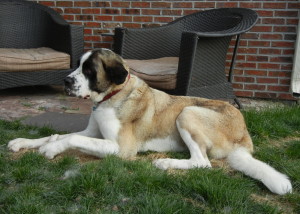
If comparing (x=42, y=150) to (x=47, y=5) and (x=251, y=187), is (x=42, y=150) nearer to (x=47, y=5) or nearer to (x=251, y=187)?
(x=251, y=187)

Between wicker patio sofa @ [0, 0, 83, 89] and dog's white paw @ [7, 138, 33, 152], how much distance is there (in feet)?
7.21

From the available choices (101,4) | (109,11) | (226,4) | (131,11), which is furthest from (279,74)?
(101,4)

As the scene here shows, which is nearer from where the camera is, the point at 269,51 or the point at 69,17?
the point at 269,51

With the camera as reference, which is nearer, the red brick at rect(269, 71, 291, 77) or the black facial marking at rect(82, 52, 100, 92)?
the black facial marking at rect(82, 52, 100, 92)

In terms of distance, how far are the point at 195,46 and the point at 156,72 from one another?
606 mm

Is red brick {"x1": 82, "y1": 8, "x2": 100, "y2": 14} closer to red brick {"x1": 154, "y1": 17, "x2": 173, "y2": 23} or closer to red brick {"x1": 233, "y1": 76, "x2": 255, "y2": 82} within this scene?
red brick {"x1": 154, "y1": 17, "x2": 173, "y2": 23}

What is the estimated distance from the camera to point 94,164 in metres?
3.04

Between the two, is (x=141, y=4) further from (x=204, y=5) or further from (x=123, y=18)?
(x=204, y=5)

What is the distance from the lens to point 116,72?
3.24 meters

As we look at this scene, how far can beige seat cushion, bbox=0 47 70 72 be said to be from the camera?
5512mm

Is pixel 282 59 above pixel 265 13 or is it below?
below

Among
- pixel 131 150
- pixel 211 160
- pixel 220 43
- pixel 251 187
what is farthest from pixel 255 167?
pixel 220 43

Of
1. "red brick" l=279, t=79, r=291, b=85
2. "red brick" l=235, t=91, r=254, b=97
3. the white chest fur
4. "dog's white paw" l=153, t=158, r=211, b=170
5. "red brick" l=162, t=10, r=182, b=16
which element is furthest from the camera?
"red brick" l=162, t=10, r=182, b=16

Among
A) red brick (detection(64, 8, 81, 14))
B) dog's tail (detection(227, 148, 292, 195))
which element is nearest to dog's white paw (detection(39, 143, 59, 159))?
dog's tail (detection(227, 148, 292, 195))
